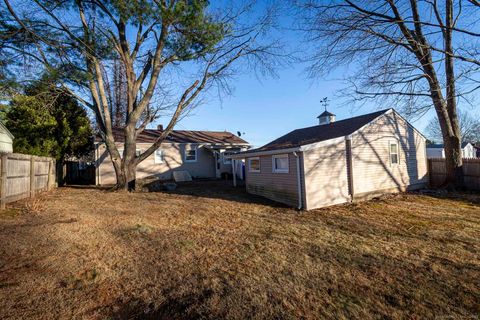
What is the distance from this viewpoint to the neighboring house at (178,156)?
15.9 m

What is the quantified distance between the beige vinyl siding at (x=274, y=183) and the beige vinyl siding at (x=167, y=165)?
24.9 ft

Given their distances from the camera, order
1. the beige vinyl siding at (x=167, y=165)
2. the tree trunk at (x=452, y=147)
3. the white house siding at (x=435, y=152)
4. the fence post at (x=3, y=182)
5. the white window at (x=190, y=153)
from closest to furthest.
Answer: the fence post at (x=3, y=182) → the tree trunk at (x=452, y=147) → the beige vinyl siding at (x=167, y=165) → the white window at (x=190, y=153) → the white house siding at (x=435, y=152)

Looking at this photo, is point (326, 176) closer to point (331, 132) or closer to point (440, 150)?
point (331, 132)

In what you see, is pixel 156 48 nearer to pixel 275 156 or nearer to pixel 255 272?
pixel 275 156

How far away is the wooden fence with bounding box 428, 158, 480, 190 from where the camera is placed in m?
11.3

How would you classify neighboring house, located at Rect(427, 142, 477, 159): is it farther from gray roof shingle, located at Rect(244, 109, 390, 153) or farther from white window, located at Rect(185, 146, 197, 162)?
white window, located at Rect(185, 146, 197, 162)

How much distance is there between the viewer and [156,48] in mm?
11875

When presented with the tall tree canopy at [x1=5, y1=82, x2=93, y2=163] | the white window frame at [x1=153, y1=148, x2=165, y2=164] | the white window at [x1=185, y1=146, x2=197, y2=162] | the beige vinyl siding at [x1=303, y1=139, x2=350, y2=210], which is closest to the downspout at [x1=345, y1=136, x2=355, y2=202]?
the beige vinyl siding at [x1=303, y1=139, x2=350, y2=210]

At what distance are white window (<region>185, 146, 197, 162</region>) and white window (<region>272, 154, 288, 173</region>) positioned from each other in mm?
10008

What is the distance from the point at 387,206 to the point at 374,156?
103 inches

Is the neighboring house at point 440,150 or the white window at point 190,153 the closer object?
the white window at point 190,153

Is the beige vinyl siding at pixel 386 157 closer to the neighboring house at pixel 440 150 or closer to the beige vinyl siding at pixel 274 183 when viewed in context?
the beige vinyl siding at pixel 274 183

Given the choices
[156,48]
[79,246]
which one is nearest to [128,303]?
[79,246]

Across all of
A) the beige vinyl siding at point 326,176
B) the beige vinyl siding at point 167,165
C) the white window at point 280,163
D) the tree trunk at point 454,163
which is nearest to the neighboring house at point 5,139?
the beige vinyl siding at point 167,165
